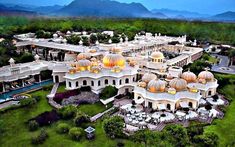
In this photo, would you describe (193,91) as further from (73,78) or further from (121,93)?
(73,78)

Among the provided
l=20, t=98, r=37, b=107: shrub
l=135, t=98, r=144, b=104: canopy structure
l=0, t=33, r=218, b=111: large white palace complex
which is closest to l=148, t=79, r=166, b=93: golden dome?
l=0, t=33, r=218, b=111: large white palace complex

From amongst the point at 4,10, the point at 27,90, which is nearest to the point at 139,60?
the point at 27,90

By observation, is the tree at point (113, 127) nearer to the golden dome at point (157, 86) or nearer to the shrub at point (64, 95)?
the golden dome at point (157, 86)

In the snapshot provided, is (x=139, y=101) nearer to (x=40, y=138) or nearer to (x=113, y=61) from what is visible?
(x=113, y=61)

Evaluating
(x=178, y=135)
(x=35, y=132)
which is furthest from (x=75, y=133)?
(x=178, y=135)

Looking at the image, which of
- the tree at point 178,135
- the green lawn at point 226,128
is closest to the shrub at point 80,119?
the tree at point 178,135

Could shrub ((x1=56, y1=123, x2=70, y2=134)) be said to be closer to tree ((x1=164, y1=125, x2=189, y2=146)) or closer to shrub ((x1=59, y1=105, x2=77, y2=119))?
shrub ((x1=59, y1=105, x2=77, y2=119))

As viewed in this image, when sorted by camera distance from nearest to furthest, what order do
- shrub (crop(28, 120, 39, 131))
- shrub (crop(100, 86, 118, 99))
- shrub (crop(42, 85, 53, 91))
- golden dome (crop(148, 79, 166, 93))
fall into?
shrub (crop(28, 120, 39, 131)) < golden dome (crop(148, 79, 166, 93)) < shrub (crop(100, 86, 118, 99)) < shrub (crop(42, 85, 53, 91))
